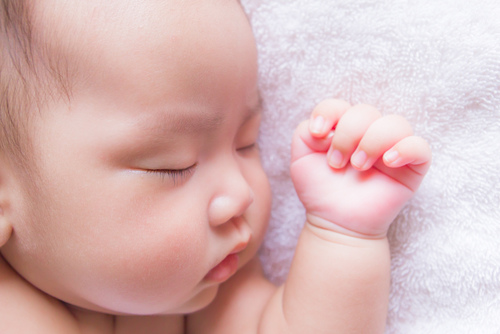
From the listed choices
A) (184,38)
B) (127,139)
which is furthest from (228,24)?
(127,139)

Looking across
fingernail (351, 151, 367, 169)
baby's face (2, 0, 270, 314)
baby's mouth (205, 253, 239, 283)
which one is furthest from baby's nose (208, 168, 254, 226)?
fingernail (351, 151, 367, 169)

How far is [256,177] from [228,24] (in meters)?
0.31

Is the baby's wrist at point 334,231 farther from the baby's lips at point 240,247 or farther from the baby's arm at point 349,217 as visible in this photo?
the baby's lips at point 240,247

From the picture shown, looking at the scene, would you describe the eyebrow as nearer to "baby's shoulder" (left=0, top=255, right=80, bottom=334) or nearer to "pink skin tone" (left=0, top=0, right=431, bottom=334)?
"pink skin tone" (left=0, top=0, right=431, bottom=334)

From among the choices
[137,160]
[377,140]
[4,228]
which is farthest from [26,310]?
[377,140]

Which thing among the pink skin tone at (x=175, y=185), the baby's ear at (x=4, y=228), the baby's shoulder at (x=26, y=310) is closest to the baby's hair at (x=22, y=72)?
the pink skin tone at (x=175, y=185)

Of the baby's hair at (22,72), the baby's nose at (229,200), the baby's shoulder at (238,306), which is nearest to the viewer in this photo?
the baby's hair at (22,72)

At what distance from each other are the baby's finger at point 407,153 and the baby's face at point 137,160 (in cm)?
26

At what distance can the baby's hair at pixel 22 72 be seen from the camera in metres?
0.81

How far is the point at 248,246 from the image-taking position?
41.2 inches

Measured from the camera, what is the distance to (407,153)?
90 cm

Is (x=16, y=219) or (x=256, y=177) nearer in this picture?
(x=16, y=219)

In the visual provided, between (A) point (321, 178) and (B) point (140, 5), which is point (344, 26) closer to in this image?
(A) point (321, 178)

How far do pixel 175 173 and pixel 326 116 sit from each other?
32cm
